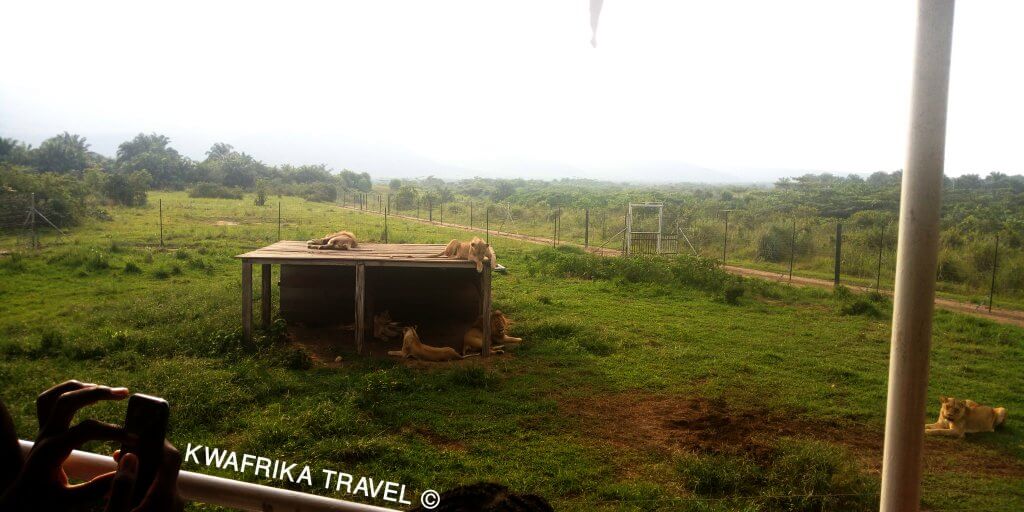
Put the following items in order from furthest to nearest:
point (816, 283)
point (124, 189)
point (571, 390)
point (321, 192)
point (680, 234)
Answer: point (321, 192) → point (680, 234) → point (124, 189) → point (816, 283) → point (571, 390)

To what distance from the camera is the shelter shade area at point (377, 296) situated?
7.55m

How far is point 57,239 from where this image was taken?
35.5 ft

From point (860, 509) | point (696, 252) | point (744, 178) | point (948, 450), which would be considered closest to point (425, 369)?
point (860, 509)

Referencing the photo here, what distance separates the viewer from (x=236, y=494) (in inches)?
56.9

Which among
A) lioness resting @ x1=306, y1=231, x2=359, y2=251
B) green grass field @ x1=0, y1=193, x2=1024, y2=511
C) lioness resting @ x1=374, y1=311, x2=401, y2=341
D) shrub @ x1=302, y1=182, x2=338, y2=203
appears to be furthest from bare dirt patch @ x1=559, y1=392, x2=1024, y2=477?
shrub @ x1=302, y1=182, x2=338, y2=203

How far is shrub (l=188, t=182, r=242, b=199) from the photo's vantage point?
21984 mm

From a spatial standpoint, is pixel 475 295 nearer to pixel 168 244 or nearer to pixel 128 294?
pixel 128 294

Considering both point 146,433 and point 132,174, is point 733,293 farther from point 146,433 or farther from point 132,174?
point 132,174

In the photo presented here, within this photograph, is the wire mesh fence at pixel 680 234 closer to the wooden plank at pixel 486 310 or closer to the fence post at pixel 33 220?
the fence post at pixel 33 220

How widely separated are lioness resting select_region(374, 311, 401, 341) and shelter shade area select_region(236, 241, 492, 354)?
0.10 metres

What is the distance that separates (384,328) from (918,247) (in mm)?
6383

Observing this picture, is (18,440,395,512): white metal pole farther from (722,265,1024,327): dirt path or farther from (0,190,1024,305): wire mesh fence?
(0,190,1024,305): wire mesh fence

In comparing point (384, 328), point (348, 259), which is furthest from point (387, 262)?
point (384, 328)

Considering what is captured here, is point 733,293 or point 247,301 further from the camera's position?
point 733,293
